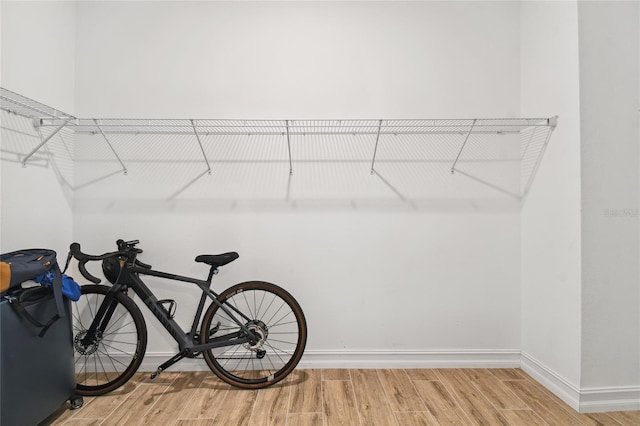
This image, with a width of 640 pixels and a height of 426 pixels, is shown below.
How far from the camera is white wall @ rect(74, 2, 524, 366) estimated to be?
246 centimetres

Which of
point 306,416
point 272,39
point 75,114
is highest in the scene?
point 272,39

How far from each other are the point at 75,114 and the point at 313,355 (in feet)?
7.55

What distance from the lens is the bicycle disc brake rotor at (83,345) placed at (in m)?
2.16

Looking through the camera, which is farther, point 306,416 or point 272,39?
point 272,39

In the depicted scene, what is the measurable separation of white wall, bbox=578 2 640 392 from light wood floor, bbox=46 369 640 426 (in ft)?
1.09

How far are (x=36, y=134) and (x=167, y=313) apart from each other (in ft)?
4.46

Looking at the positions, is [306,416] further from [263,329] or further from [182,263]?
[182,263]

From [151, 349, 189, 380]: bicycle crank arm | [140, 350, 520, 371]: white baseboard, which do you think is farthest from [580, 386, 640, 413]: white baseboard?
[151, 349, 189, 380]: bicycle crank arm

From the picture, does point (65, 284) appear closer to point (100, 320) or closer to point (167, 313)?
point (100, 320)

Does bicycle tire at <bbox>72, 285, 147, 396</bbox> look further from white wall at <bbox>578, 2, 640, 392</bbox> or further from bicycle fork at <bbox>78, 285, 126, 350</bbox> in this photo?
white wall at <bbox>578, 2, 640, 392</bbox>

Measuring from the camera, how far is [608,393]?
1978 mm

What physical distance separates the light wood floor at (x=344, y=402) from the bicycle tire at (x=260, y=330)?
14 centimetres

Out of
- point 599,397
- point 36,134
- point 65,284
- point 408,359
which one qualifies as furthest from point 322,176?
point 599,397

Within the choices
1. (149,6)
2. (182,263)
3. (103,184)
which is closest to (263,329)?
(182,263)
